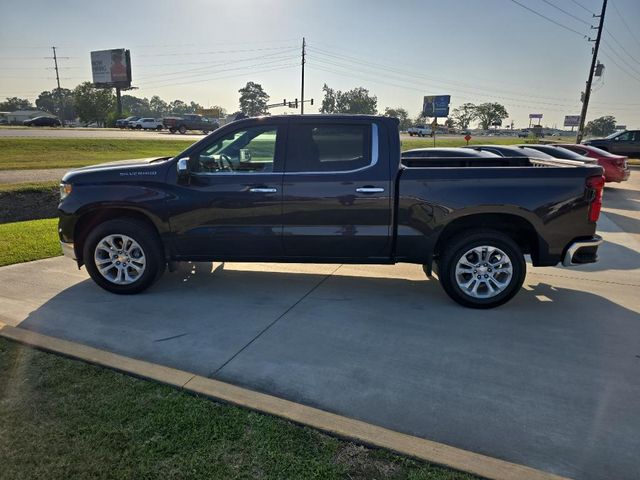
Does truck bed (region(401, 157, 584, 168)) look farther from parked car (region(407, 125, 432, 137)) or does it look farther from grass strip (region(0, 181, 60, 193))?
parked car (region(407, 125, 432, 137))

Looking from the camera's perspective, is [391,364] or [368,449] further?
[391,364]

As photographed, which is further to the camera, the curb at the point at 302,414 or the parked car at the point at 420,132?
the parked car at the point at 420,132

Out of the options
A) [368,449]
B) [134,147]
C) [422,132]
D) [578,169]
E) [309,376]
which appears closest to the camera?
[368,449]

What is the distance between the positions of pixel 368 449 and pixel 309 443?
0.33 m

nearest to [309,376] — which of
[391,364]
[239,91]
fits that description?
[391,364]

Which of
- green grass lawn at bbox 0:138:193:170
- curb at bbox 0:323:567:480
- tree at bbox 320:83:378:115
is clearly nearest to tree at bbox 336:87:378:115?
tree at bbox 320:83:378:115

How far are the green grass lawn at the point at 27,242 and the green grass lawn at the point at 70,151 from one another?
33.0 ft

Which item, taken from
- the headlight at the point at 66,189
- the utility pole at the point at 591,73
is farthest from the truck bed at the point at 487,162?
the utility pole at the point at 591,73

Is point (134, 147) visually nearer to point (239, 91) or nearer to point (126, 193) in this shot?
point (126, 193)

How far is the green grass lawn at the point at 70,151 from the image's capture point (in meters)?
18.1

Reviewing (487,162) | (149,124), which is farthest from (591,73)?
(149,124)

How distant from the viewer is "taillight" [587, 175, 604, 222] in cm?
434

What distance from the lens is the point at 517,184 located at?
4.38m

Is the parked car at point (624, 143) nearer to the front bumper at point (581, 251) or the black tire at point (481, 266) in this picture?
the front bumper at point (581, 251)
